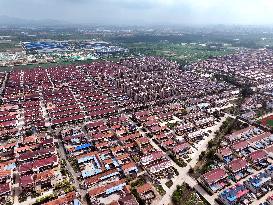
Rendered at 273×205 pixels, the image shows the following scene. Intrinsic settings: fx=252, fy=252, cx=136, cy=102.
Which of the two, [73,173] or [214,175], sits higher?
[214,175]

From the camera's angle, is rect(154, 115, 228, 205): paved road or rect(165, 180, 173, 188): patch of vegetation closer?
rect(154, 115, 228, 205): paved road

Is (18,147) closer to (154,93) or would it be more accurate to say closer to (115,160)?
(115,160)

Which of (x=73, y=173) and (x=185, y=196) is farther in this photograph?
(x=73, y=173)

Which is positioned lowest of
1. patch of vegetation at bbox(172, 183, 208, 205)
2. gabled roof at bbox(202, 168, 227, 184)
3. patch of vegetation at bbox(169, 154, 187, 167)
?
Answer: patch of vegetation at bbox(172, 183, 208, 205)

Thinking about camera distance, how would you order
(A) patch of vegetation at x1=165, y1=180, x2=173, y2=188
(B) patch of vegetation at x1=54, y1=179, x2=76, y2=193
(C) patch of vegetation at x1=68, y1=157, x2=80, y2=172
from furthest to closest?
(C) patch of vegetation at x1=68, y1=157, x2=80, y2=172 → (A) patch of vegetation at x1=165, y1=180, x2=173, y2=188 → (B) patch of vegetation at x1=54, y1=179, x2=76, y2=193

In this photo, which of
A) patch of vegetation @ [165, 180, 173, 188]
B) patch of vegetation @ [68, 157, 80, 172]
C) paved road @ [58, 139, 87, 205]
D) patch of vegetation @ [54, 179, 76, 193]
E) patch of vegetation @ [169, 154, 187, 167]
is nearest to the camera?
paved road @ [58, 139, 87, 205]

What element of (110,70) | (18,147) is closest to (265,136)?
(18,147)

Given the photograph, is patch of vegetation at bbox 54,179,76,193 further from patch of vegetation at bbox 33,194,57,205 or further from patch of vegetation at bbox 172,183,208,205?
patch of vegetation at bbox 172,183,208,205

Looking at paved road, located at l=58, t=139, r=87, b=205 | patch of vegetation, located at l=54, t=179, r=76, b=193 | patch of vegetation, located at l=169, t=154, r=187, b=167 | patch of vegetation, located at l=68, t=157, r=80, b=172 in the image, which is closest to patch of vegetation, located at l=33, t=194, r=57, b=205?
patch of vegetation, located at l=54, t=179, r=76, b=193

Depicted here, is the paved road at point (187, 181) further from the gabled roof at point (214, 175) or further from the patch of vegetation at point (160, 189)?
the gabled roof at point (214, 175)

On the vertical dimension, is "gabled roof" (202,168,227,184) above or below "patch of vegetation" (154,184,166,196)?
above

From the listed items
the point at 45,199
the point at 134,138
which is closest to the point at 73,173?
the point at 45,199

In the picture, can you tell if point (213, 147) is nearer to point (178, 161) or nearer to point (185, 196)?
point (178, 161)

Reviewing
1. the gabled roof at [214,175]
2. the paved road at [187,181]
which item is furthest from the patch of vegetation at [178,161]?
the gabled roof at [214,175]
